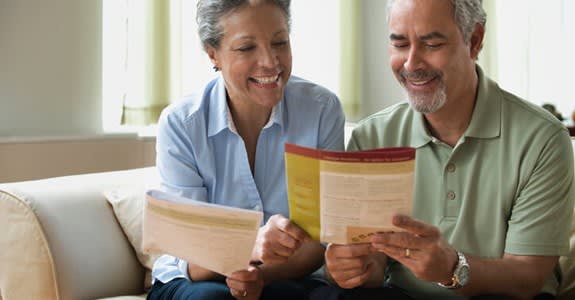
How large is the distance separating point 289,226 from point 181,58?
2.59 meters

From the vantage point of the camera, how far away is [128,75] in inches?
151

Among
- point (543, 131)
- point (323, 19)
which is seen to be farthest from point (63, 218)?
point (323, 19)

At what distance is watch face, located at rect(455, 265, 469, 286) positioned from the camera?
5.10ft

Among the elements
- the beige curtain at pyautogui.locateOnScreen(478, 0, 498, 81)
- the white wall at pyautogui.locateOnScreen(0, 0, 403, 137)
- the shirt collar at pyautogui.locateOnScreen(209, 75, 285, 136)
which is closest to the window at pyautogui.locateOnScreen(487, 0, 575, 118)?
the beige curtain at pyautogui.locateOnScreen(478, 0, 498, 81)

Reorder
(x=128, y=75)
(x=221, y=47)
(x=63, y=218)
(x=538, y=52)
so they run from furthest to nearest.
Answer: (x=538, y=52)
(x=128, y=75)
(x=63, y=218)
(x=221, y=47)

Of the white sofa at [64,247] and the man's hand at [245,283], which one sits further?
the white sofa at [64,247]

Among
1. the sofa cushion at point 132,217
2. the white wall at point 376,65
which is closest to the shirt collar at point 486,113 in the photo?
the sofa cushion at point 132,217

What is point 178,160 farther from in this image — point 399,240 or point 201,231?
point 399,240

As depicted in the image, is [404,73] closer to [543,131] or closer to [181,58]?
[543,131]

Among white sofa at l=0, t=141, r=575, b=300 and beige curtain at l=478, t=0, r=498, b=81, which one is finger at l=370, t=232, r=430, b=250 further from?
beige curtain at l=478, t=0, r=498, b=81

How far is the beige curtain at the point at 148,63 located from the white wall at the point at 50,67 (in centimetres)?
Answer: 15

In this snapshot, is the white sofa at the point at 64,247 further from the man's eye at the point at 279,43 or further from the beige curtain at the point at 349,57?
the beige curtain at the point at 349,57

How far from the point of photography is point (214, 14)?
6.00ft

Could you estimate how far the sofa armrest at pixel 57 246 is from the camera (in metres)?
1.91
